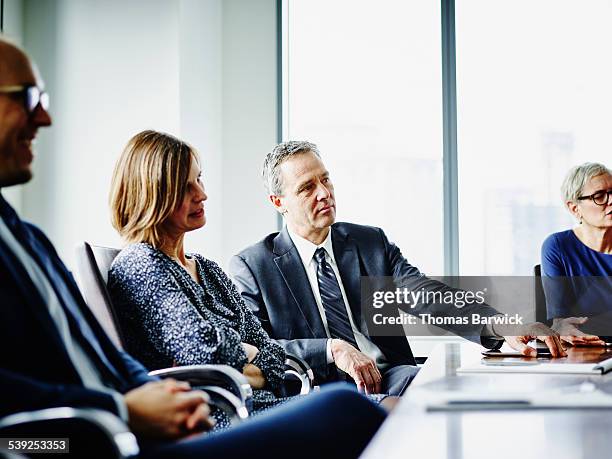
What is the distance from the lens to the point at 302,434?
1.42m

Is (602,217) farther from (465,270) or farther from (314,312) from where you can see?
(465,270)

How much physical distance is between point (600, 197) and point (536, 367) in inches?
75.3

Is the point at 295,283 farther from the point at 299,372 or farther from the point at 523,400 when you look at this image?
the point at 523,400

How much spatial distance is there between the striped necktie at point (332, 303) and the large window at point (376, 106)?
2.35m

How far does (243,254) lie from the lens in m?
3.17

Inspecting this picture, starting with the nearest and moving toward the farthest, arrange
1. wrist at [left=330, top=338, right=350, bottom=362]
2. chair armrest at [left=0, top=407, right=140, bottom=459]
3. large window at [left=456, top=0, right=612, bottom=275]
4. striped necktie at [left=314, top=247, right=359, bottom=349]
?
chair armrest at [left=0, top=407, right=140, bottom=459], wrist at [left=330, top=338, right=350, bottom=362], striped necktie at [left=314, top=247, right=359, bottom=349], large window at [left=456, top=0, right=612, bottom=275]

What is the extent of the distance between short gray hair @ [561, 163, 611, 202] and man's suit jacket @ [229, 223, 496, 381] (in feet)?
3.24

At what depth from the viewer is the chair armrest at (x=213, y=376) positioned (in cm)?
212

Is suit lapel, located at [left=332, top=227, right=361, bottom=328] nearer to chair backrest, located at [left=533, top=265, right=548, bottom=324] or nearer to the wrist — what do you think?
the wrist

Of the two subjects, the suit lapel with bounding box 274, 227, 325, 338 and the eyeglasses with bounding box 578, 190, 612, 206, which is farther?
the eyeglasses with bounding box 578, 190, 612, 206

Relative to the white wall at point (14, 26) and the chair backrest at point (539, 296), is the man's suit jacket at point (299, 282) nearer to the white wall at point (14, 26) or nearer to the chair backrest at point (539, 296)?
the chair backrest at point (539, 296)

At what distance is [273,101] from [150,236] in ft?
10.6

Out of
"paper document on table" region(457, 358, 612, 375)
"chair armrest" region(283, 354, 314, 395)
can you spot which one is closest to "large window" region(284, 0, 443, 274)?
"chair armrest" region(283, 354, 314, 395)

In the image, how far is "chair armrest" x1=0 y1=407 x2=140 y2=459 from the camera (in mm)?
1192
